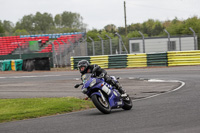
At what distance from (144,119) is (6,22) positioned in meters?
163

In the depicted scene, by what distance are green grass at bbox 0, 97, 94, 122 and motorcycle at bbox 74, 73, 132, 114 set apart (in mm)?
1528

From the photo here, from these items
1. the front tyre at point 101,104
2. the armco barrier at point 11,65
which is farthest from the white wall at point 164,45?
the front tyre at point 101,104

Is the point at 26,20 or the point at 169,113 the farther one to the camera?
the point at 26,20

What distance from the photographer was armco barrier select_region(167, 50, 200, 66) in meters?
26.7

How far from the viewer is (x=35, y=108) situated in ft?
35.5

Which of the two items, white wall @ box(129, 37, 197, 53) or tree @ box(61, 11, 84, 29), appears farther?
→ tree @ box(61, 11, 84, 29)

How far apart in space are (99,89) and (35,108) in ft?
8.38

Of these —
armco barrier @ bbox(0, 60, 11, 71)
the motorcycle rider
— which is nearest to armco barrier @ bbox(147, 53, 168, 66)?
armco barrier @ bbox(0, 60, 11, 71)

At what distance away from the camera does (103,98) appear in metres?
9.02

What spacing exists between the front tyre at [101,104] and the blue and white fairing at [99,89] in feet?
0.38

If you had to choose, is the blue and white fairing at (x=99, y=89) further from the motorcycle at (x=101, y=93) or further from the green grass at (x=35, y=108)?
the green grass at (x=35, y=108)

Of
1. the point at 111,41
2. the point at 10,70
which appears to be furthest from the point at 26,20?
the point at 111,41

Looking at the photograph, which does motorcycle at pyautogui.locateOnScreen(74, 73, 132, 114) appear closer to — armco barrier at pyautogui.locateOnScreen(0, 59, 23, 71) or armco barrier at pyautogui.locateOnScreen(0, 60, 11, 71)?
armco barrier at pyautogui.locateOnScreen(0, 59, 23, 71)

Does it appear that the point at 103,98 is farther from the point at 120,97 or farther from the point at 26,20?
the point at 26,20
